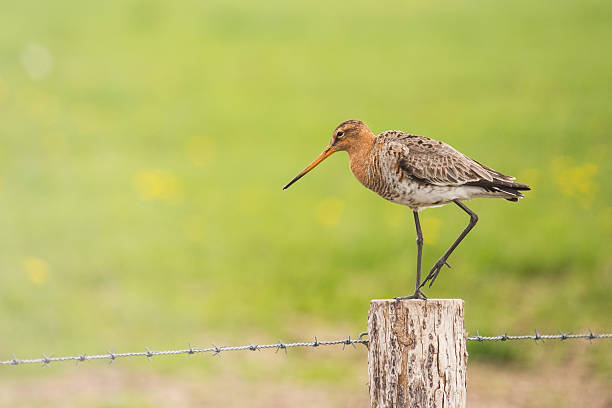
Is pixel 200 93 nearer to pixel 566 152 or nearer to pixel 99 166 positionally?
pixel 99 166

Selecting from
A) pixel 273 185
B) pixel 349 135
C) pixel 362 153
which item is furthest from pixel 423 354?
pixel 273 185

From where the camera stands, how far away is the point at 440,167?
5.54 meters

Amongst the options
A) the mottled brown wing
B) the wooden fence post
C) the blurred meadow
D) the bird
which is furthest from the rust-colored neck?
the blurred meadow

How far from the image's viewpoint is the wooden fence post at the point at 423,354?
454cm

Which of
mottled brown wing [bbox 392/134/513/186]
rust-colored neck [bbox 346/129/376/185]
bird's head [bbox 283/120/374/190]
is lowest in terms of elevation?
mottled brown wing [bbox 392/134/513/186]

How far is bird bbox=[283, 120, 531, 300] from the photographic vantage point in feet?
18.1

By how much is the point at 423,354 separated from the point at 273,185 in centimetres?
1436

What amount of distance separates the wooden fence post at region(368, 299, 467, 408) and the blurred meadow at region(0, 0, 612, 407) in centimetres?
692

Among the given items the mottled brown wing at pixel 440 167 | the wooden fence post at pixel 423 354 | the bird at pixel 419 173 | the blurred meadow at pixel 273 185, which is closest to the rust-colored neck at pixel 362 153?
the bird at pixel 419 173

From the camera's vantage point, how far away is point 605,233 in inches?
617

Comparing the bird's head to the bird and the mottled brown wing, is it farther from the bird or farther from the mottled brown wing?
the mottled brown wing

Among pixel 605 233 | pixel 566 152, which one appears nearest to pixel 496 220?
pixel 605 233

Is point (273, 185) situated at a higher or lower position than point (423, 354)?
higher

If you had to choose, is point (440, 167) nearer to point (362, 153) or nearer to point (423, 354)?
point (362, 153)
